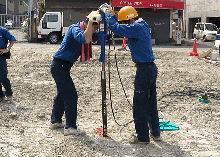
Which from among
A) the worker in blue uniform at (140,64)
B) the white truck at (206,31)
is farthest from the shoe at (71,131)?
the white truck at (206,31)

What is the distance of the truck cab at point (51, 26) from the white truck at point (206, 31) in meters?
15.4

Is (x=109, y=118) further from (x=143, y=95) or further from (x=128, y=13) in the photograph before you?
(x=128, y=13)

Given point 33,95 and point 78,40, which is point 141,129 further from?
point 33,95

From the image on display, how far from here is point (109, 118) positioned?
6.41 metres

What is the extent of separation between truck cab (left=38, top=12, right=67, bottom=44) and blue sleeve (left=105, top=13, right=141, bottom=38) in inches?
804

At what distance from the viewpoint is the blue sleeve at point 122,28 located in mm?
4809

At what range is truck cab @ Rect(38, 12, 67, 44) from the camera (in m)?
25.0

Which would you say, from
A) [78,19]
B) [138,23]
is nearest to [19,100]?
Result: [138,23]

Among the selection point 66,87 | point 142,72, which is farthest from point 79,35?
point 142,72

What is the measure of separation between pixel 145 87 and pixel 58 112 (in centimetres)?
162

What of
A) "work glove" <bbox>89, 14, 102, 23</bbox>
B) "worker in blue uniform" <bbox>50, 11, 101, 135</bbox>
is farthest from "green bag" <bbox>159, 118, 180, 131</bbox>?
"work glove" <bbox>89, 14, 102, 23</bbox>

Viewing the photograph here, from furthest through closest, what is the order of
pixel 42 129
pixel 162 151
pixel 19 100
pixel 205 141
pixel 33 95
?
pixel 33 95, pixel 19 100, pixel 42 129, pixel 205 141, pixel 162 151

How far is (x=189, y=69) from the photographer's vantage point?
1316 centimetres

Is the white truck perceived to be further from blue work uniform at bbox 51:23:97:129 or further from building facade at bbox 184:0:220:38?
blue work uniform at bbox 51:23:97:129
